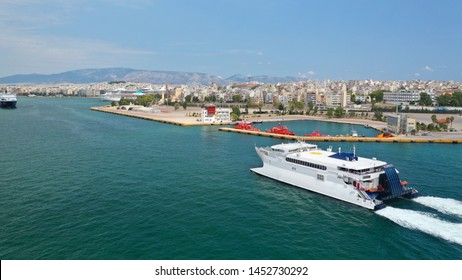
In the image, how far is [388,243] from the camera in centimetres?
2014

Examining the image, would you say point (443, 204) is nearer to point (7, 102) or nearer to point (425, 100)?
point (425, 100)

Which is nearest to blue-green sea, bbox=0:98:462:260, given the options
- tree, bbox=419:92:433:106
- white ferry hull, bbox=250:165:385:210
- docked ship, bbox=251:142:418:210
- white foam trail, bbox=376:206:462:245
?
white foam trail, bbox=376:206:462:245

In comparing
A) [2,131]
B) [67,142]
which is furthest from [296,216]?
[2,131]

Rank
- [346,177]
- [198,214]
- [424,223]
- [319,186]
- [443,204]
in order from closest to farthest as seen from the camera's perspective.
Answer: [424,223]
[198,214]
[443,204]
[346,177]
[319,186]

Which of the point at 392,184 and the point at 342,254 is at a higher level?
the point at 392,184

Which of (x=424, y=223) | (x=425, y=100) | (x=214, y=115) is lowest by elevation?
(x=424, y=223)

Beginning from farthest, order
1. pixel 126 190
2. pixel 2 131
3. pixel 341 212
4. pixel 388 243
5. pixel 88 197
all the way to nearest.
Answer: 1. pixel 2 131
2. pixel 126 190
3. pixel 88 197
4. pixel 341 212
5. pixel 388 243

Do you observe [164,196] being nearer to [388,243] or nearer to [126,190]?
[126,190]

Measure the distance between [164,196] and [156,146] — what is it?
24.5 m

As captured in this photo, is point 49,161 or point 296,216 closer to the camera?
point 296,216

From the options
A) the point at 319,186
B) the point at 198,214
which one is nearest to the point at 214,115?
the point at 319,186

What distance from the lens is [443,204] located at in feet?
85.4

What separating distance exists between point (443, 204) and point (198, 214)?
61.7ft

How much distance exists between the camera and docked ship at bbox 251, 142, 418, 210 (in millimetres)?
26438
